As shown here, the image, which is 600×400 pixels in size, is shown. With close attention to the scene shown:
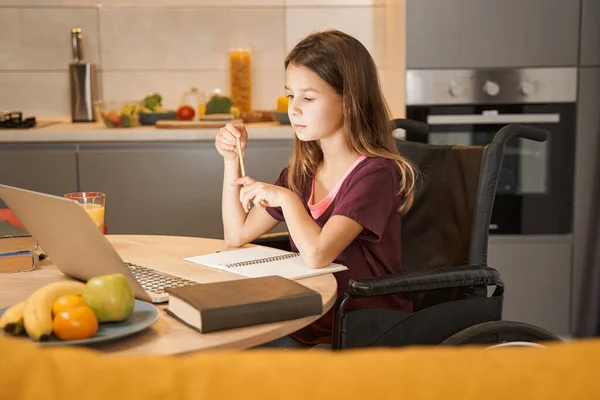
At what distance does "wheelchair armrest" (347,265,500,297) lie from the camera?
166 centimetres

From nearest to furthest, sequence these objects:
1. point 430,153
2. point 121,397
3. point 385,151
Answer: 1. point 121,397
2. point 385,151
3. point 430,153

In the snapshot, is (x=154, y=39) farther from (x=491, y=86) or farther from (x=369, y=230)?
(x=369, y=230)

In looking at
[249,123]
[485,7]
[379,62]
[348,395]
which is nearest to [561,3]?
[485,7]

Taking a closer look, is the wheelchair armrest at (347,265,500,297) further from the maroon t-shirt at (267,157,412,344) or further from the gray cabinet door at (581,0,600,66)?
the gray cabinet door at (581,0,600,66)

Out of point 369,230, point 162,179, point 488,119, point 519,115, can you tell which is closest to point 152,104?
point 162,179

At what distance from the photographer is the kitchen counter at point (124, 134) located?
3400 mm

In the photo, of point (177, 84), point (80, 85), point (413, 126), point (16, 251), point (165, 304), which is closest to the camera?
point (165, 304)

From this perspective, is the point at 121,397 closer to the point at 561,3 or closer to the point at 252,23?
the point at 561,3

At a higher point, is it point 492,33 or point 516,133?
point 492,33

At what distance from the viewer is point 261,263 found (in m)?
1.79

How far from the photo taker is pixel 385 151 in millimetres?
2096

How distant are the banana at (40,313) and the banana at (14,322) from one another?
0.7 inches

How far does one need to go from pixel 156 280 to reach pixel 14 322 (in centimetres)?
45

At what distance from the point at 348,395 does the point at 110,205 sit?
305cm
